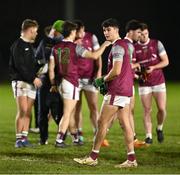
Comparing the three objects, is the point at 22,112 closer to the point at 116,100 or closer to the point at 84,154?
the point at 84,154

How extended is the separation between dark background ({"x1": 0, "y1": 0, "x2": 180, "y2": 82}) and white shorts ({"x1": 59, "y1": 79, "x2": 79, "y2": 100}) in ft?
69.3

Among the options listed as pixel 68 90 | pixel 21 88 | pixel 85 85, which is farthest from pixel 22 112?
→ pixel 85 85

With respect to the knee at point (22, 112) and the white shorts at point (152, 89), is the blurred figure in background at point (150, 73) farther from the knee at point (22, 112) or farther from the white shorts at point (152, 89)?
the knee at point (22, 112)

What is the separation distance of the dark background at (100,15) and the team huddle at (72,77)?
2003 cm

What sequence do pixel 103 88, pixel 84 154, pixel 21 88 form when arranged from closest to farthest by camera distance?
pixel 103 88, pixel 84 154, pixel 21 88

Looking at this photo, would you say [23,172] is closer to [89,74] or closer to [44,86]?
[44,86]

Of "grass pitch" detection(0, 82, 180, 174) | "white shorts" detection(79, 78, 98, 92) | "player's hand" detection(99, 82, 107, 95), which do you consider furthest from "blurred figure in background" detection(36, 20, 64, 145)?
"player's hand" detection(99, 82, 107, 95)

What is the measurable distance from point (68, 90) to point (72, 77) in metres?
0.22

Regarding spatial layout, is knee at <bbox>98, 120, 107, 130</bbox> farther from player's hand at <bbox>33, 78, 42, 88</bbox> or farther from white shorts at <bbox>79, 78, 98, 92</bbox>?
white shorts at <bbox>79, 78, 98, 92</bbox>

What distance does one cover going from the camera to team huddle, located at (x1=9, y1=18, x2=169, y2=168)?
400 inches

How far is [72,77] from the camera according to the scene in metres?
11.9

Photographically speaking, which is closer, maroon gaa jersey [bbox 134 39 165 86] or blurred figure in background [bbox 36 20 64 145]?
blurred figure in background [bbox 36 20 64 145]

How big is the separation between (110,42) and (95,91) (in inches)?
106

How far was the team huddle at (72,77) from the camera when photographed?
33.3 ft
